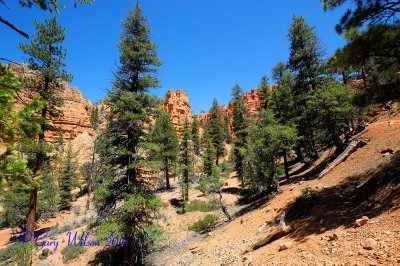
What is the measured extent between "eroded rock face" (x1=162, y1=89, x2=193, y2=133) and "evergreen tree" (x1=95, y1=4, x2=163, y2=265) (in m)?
74.9

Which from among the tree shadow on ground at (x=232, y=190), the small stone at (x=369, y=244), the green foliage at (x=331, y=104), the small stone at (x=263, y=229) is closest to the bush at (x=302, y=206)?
the small stone at (x=263, y=229)

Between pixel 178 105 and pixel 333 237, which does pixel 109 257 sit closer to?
pixel 333 237

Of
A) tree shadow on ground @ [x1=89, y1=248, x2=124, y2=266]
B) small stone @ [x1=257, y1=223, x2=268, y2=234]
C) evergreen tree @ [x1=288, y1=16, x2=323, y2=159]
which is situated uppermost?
evergreen tree @ [x1=288, y1=16, x2=323, y2=159]

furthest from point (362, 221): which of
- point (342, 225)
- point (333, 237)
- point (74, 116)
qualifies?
point (74, 116)

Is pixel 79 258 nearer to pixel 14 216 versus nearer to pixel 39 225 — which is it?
pixel 14 216

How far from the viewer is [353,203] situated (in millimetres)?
9312

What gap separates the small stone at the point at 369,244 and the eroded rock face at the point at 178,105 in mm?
83483

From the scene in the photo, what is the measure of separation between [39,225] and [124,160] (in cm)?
3077

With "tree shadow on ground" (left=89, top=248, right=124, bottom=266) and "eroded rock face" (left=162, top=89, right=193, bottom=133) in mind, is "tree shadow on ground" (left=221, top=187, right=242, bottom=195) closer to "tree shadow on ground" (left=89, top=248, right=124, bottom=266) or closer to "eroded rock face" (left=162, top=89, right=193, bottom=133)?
"tree shadow on ground" (left=89, top=248, right=124, bottom=266)

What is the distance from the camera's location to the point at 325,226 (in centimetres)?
830

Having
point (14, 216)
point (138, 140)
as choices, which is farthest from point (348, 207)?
point (14, 216)

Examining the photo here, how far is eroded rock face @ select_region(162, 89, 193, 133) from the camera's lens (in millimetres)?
90438

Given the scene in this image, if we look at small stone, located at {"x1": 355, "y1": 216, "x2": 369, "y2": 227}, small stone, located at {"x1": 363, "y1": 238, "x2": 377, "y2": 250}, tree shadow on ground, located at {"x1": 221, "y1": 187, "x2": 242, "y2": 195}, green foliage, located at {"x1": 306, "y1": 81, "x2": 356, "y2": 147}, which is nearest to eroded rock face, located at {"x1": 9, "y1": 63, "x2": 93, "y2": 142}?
tree shadow on ground, located at {"x1": 221, "y1": 187, "x2": 242, "y2": 195}

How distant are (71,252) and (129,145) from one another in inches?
520
